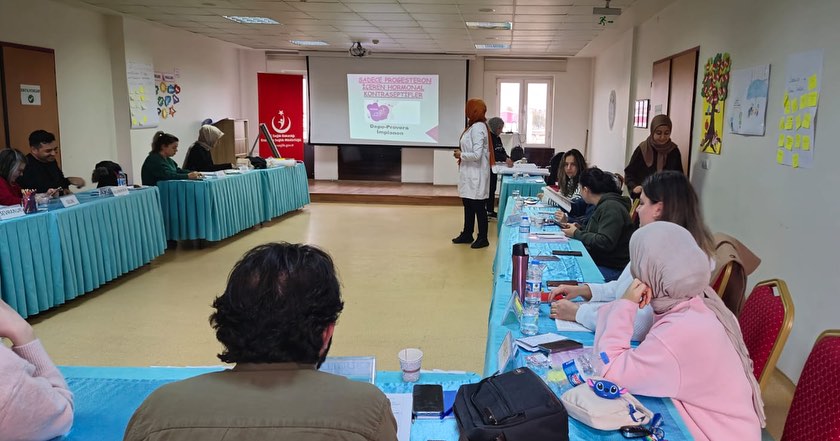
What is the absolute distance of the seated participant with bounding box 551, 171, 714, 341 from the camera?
2.07 m

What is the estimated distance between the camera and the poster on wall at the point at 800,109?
10.1 ft

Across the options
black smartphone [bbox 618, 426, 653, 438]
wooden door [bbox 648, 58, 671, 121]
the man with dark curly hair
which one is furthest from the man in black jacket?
the man with dark curly hair

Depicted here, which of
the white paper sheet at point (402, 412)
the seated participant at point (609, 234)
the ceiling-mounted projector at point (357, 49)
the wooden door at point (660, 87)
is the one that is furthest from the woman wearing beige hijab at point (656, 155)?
the ceiling-mounted projector at point (357, 49)

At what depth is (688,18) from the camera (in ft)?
17.9

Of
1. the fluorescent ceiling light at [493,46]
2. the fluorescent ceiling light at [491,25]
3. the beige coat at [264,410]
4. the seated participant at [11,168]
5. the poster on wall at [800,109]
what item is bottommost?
the beige coat at [264,410]

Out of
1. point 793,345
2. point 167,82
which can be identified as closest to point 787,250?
point 793,345

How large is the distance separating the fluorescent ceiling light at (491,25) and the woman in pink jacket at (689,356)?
6.00 m

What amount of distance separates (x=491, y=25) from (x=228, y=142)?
5.25m

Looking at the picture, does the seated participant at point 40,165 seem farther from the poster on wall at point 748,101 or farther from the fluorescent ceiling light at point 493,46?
the fluorescent ceiling light at point 493,46

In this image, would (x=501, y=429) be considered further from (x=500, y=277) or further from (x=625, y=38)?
(x=625, y=38)

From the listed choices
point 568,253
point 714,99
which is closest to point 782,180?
point 568,253

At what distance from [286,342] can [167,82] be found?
857cm

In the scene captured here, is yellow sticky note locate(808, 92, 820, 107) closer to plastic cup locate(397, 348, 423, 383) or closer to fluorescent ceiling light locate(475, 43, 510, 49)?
plastic cup locate(397, 348, 423, 383)

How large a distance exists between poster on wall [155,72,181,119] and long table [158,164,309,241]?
2163mm
